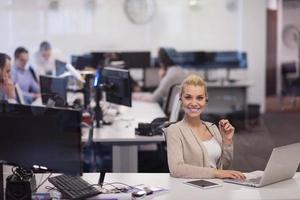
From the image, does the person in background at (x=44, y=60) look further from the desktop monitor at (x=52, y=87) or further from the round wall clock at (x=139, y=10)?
the desktop monitor at (x=52, y=87)

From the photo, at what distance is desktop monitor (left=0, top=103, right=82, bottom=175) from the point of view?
2.18 meters

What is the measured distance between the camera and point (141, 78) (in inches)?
362

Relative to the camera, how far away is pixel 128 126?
4.59 metres

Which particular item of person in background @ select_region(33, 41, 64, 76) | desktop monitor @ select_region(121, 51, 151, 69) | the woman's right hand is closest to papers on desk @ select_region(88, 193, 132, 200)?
the woman's right hand

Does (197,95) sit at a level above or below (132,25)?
below

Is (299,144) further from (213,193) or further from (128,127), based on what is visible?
(128,127)

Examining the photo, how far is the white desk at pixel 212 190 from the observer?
93.0 inches

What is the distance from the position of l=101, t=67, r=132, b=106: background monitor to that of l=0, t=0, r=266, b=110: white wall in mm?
4730

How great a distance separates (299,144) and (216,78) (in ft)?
22.4

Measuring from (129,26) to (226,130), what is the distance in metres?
6.66

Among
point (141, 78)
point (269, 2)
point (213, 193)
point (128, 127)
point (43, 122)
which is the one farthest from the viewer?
point (269, 2)

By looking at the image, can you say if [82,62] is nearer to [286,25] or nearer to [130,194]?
[130,194]

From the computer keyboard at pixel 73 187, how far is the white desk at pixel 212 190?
5.2 inches

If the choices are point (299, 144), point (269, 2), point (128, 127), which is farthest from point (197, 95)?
point (269, 2)
